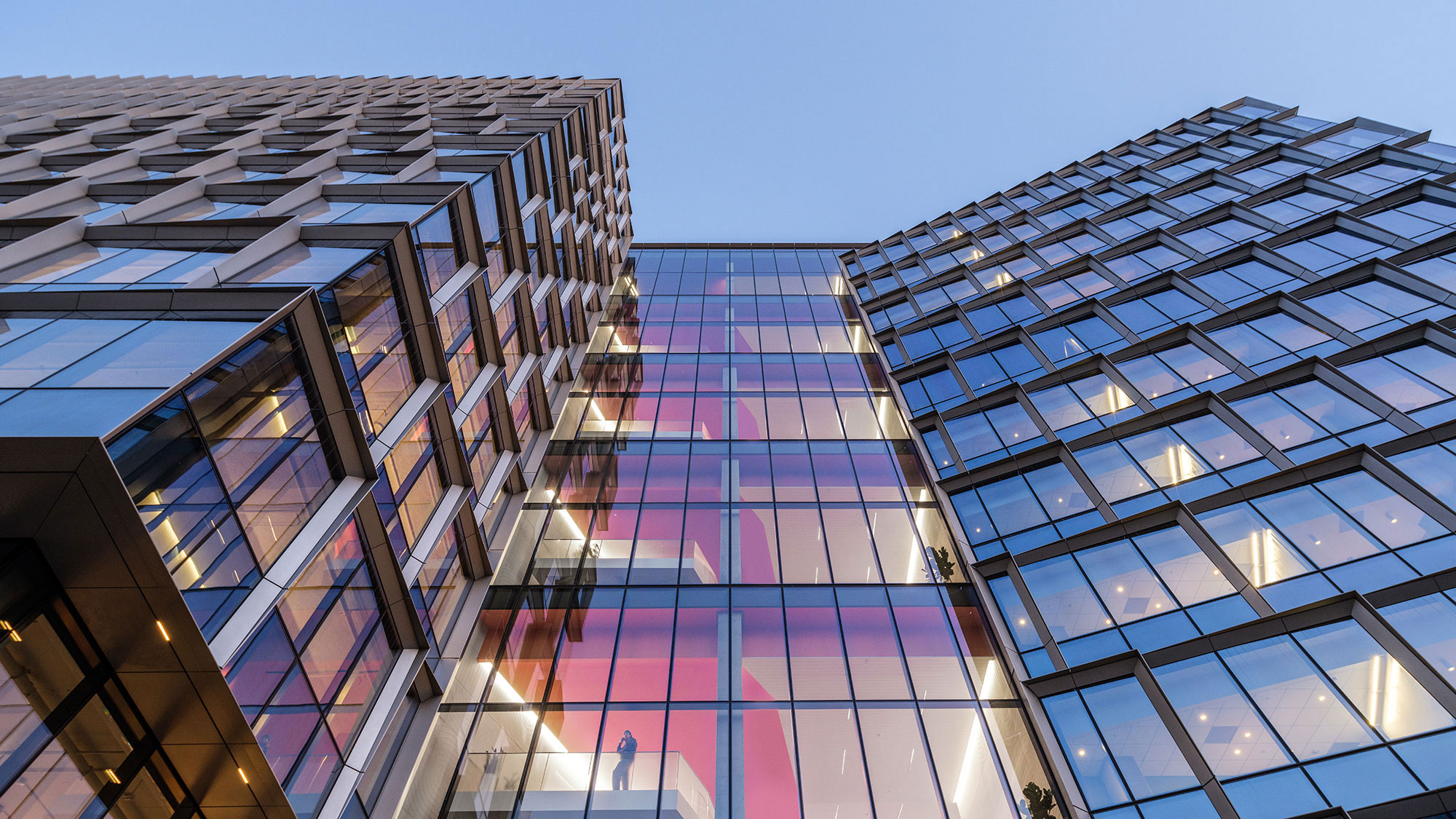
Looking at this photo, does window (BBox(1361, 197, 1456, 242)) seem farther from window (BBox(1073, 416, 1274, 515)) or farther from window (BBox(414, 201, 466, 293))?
window (BBox(414, 201, 466, 293))

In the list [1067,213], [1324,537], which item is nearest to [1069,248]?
[1067,213]

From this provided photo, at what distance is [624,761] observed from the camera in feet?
49.2

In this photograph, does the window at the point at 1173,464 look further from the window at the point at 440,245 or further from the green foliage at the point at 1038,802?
the window at the point at 440,245

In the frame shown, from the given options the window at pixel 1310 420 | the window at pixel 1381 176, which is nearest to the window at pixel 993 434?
the window at pixel 1310 420

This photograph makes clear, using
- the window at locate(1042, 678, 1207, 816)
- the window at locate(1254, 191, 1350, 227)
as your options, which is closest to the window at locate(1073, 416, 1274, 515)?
the window at locate(1042, 678, 1207, 816)

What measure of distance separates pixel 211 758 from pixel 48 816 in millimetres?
1915

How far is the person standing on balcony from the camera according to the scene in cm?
1462

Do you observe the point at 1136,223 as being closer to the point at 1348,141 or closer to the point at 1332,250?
the point at 1332,250

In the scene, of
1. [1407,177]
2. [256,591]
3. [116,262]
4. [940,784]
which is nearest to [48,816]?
[256,591]

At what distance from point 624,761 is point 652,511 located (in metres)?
8.57

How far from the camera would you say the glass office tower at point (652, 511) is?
9.65m

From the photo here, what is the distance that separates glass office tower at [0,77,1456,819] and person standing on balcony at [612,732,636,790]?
0.34 ft

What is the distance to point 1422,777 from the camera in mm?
11914

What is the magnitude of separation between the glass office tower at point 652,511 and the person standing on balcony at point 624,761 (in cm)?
10
